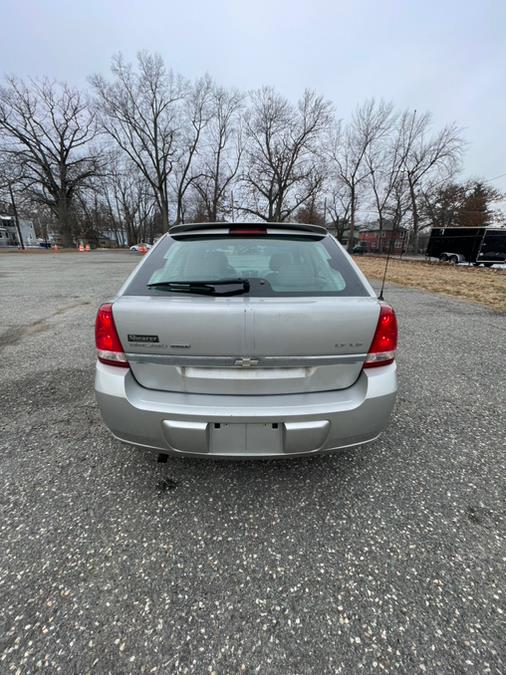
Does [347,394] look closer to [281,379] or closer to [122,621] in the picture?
[281,379]

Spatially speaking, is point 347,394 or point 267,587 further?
point 347,394

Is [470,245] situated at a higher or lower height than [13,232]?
lower

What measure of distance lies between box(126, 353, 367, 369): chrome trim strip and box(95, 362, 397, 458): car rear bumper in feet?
0.55

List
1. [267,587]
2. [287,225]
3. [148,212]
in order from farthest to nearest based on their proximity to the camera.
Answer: [148,212], [287,225], [267,587]

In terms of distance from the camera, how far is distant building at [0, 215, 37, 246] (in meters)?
66.9

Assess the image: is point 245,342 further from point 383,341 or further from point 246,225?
point 246,225

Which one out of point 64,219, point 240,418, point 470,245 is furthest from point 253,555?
point 64,219

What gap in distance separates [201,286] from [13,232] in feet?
306

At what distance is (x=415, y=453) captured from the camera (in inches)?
93.6

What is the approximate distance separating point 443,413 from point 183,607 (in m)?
2.64

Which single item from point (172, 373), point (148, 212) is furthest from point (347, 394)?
point (148, 212)

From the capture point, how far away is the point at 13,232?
72938 millimetres

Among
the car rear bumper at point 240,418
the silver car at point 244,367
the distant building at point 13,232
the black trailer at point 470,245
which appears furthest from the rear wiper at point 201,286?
the distant building at point 13,232

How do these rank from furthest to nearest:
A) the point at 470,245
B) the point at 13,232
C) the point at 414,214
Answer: the point at 13,232
the point at 414,214
the point at 470,245
